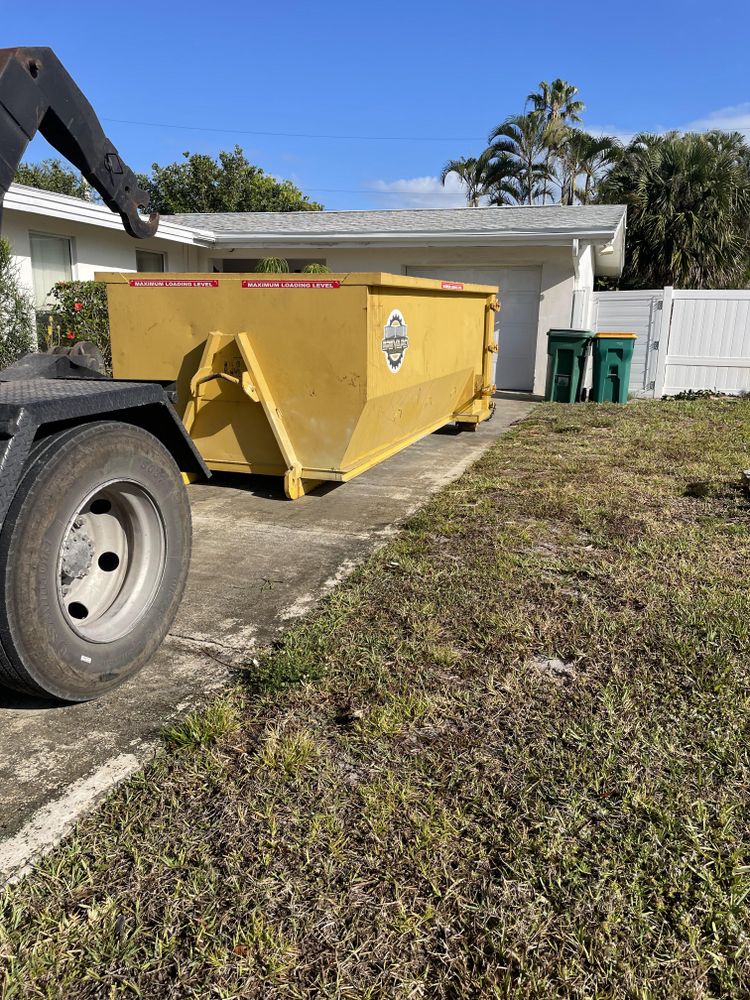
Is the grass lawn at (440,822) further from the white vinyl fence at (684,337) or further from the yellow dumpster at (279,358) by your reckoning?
the white vinyl fence at (684,337)

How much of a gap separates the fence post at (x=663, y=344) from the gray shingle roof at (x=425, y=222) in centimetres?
174

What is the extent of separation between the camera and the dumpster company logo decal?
226 inches

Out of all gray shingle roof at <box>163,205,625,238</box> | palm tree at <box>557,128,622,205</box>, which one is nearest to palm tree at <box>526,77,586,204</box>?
palm tree at <box>557,128,622,205</box>

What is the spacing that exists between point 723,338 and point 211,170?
105ft

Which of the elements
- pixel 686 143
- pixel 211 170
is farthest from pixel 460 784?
pixel 211 170

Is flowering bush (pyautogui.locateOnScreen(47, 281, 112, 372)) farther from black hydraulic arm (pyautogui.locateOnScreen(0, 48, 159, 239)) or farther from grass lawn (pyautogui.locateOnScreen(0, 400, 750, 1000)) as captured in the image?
grass lawn (pyautogui.locateOnScreen(0, 400, 750, 1000))

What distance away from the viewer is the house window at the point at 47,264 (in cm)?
1146

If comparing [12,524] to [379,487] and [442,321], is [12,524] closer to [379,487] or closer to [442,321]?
[379,487]

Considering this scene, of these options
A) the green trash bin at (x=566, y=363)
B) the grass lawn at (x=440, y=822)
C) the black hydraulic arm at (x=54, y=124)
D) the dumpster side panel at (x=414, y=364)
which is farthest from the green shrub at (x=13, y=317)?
the green trash bin at (x=566, y=363)

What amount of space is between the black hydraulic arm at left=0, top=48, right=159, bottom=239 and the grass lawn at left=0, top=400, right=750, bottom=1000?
2.12 meters

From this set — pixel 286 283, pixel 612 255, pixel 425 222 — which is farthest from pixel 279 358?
pixel 612 255

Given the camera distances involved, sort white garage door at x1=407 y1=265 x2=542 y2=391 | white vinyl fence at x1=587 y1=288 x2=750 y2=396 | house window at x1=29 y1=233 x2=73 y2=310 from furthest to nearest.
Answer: white garage door at x1=407 y1=265 x2=542 y2=391
white vinyl fence at x1=587 y1=288 x2=750 y2=396
house window at x1=29 y1=233 x2=73 y2=310

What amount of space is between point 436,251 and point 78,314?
6806mm

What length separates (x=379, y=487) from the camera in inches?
266
